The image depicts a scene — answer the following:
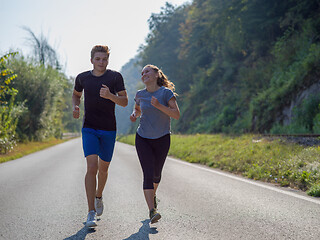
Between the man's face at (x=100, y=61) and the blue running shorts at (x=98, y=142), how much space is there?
80 cm

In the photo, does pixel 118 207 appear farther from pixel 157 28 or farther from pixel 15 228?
pixel 157 28

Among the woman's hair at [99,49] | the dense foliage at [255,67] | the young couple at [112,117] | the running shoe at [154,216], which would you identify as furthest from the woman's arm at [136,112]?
the dense foliage at [255,67]

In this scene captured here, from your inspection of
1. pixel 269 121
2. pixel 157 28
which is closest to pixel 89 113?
pixel 269 121

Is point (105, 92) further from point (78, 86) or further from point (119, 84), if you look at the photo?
point (78, 86)

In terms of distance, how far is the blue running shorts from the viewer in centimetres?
434

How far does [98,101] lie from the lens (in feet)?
14.5

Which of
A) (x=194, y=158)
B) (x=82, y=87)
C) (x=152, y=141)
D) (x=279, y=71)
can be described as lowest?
(x=194, y=158)

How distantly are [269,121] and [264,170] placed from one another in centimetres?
1127

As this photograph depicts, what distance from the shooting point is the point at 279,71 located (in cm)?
2159

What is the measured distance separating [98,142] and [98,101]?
52cm

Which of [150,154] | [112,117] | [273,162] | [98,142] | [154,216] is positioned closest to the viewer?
[154,216]

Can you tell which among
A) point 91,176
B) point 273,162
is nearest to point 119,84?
point 91,176

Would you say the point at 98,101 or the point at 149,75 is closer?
the point at 149,75

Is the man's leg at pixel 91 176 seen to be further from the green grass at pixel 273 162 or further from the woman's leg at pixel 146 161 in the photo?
the green grass at pixel 273 162
